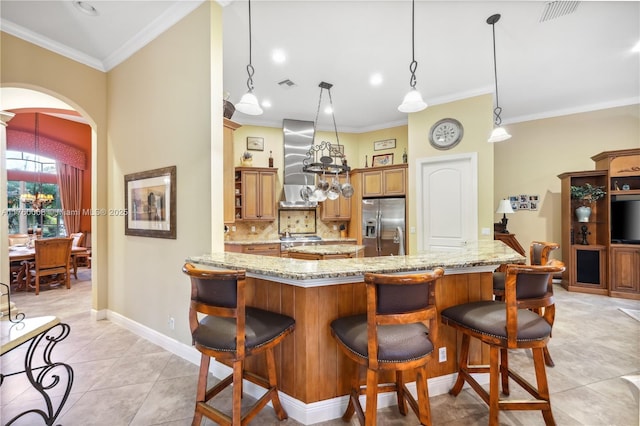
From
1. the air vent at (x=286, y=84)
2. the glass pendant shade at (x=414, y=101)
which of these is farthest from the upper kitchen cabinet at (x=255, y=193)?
the glass pendant shade at (x=414, y=101)

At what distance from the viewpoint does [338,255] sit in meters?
3.71

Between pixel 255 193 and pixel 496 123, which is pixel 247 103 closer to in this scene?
pixel 496 123

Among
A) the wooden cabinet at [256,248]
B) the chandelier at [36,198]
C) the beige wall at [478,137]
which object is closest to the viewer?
the beige wall at [478,137]

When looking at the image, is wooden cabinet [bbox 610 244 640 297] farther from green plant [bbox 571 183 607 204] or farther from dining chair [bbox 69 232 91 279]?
dining chair [bbox 69 232 91 279]

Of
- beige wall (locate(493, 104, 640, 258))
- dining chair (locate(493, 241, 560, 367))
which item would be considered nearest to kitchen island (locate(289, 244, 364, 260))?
dining chair (locate(493, 241, 560, 367))

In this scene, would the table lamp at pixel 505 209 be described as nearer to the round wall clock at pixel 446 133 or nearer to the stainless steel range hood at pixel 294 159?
the round wall clock at pixel 446 133

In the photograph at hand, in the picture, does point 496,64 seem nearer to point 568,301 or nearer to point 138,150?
point 568,301

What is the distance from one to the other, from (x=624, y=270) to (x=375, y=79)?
16.8ft

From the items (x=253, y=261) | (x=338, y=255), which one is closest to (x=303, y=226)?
(x=338, y=255)

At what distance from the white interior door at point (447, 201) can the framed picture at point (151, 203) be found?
3.94m

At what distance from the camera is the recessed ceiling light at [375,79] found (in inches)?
159

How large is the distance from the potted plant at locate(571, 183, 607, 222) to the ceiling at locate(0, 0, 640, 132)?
162 centimetres

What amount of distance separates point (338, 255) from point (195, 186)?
1.98 metres

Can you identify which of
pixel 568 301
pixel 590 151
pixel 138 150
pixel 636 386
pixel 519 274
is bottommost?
pixel 568 301
